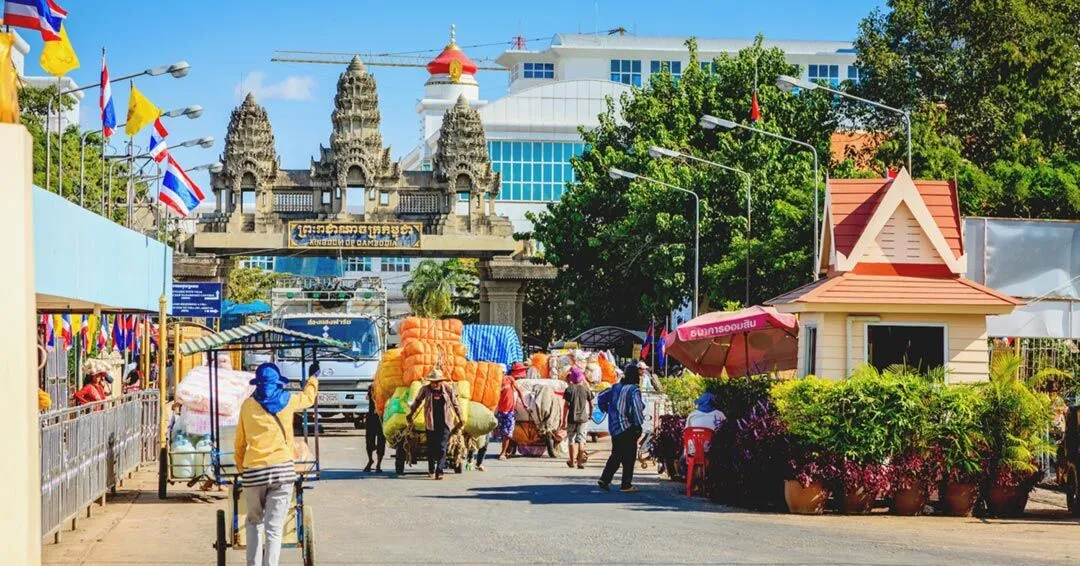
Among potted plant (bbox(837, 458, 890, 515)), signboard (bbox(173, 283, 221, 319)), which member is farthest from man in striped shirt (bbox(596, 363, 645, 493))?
signboard (bbox(173, 283, 221, 319))

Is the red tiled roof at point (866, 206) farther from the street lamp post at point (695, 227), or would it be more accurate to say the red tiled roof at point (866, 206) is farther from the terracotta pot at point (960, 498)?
the street lamp post at point (695, 227)

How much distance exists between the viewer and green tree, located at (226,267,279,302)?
8861 centimetres

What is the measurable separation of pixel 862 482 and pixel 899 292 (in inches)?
145

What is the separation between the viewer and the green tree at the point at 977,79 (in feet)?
155

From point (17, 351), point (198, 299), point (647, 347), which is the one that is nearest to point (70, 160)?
point (647, 347)

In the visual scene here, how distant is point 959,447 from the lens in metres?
18.7

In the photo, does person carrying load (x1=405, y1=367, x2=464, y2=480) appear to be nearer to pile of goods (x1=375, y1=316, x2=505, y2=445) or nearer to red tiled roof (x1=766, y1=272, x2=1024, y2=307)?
pile of goods (x1=375, y1=316, x2=505, y2=445)

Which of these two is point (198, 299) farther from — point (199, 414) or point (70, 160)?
point (70, 160)

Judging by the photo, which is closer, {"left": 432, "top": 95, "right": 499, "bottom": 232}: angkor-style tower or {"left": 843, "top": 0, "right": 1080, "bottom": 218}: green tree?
{"left": 843, "top": 0, "right": 1080, "bottom": 218}: green tree

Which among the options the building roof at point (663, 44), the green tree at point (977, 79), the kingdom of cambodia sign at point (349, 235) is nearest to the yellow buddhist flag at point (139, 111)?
the green tree at point (977, 79)

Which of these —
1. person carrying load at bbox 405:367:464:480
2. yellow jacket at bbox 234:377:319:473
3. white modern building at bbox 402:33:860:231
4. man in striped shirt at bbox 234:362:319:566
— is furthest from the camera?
white modern building at bbox 402:33:860:231

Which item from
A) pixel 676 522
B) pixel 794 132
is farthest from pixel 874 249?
pixel 794 132

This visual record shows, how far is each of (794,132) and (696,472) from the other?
3368cm

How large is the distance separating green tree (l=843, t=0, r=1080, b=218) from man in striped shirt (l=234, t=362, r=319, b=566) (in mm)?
33317
